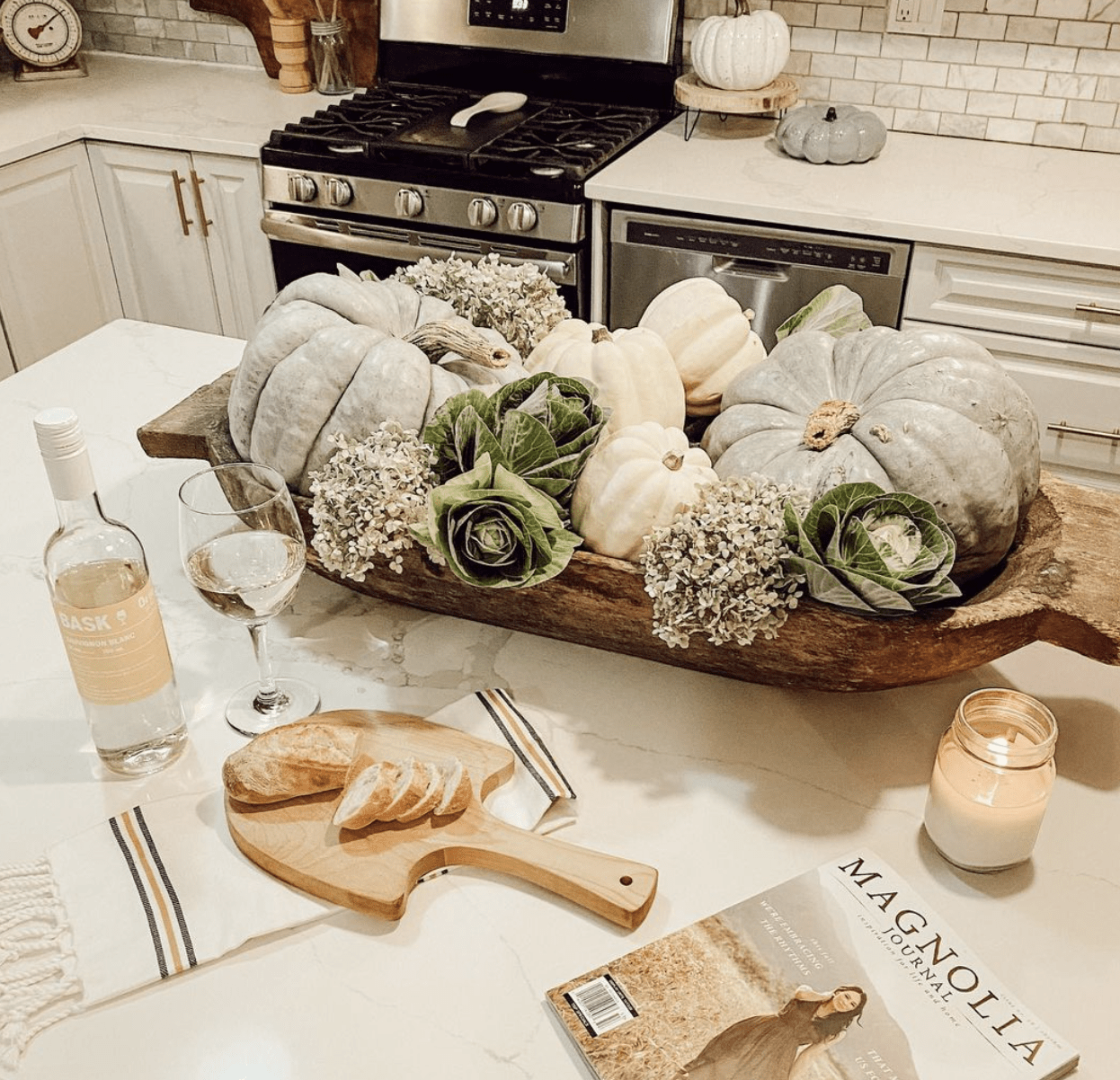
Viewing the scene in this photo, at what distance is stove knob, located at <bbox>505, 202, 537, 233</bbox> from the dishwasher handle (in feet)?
1.37

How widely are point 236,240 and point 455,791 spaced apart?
2512 millimetres

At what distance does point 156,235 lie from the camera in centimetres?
313

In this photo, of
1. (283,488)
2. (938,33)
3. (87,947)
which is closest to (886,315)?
(938,33)

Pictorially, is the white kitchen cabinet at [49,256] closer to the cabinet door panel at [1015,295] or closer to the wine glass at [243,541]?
the cabinet door panel at [1015,295]

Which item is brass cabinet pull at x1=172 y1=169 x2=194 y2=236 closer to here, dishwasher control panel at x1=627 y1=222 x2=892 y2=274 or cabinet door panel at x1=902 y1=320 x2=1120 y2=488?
dishwasher control panel at x1=627 y1=222 x2=892 y2=274

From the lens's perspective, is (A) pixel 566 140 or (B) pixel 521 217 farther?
(A) pixel 566 140

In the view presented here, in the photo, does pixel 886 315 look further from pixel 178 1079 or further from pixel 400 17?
pixel 178 1079

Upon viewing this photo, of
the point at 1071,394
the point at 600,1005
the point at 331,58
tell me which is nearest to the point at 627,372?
the point at 600,1005

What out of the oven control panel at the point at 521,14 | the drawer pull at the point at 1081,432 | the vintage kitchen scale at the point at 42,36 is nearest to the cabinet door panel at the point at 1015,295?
the drawer pull at the point at 1081,432

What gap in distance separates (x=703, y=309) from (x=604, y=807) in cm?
56

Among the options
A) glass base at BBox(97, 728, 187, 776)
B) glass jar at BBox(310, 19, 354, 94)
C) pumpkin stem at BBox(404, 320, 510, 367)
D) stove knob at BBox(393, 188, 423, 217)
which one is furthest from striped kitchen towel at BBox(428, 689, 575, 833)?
glass jar at BBox(310, 19, 354, 94)

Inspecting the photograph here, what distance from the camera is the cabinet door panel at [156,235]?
9.86 feet

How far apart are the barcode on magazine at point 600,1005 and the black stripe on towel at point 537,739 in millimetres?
176

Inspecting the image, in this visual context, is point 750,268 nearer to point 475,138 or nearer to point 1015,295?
point 1015,295
